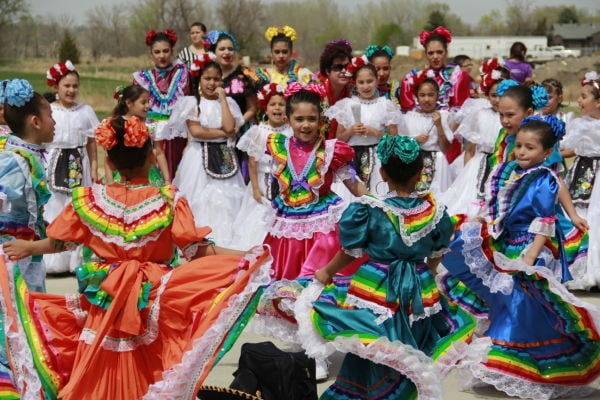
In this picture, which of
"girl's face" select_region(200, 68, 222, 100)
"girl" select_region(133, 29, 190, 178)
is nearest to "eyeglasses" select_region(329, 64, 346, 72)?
"girl's face" select_region(200, 68, 222, 100)

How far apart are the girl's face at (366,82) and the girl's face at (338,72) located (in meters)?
0.29

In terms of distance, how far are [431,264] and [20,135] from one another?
7.53ft

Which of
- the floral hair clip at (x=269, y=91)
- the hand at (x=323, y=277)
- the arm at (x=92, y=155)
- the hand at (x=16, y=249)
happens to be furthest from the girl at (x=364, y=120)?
the hand at (x=16, y=249)

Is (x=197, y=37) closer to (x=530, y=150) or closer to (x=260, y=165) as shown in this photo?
(x=260, y=165)

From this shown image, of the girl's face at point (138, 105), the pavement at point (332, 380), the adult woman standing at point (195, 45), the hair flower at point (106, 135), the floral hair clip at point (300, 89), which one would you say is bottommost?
the pavement at point (332, 380)

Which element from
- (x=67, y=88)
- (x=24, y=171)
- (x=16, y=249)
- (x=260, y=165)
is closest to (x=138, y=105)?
(x=67, y=88)

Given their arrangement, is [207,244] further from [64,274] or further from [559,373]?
[64,274]

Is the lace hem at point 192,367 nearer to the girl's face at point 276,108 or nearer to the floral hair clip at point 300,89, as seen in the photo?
the floral hair clip at point 300,89

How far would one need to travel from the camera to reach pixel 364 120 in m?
8.62

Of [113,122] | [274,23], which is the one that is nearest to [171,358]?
[113,122]

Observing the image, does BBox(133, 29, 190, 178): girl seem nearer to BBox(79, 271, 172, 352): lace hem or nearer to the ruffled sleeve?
the ruffled sleeve

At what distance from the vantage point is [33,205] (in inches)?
193

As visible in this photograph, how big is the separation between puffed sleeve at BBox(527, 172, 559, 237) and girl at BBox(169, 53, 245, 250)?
4285 millimetres

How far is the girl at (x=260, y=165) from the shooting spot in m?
7.93
